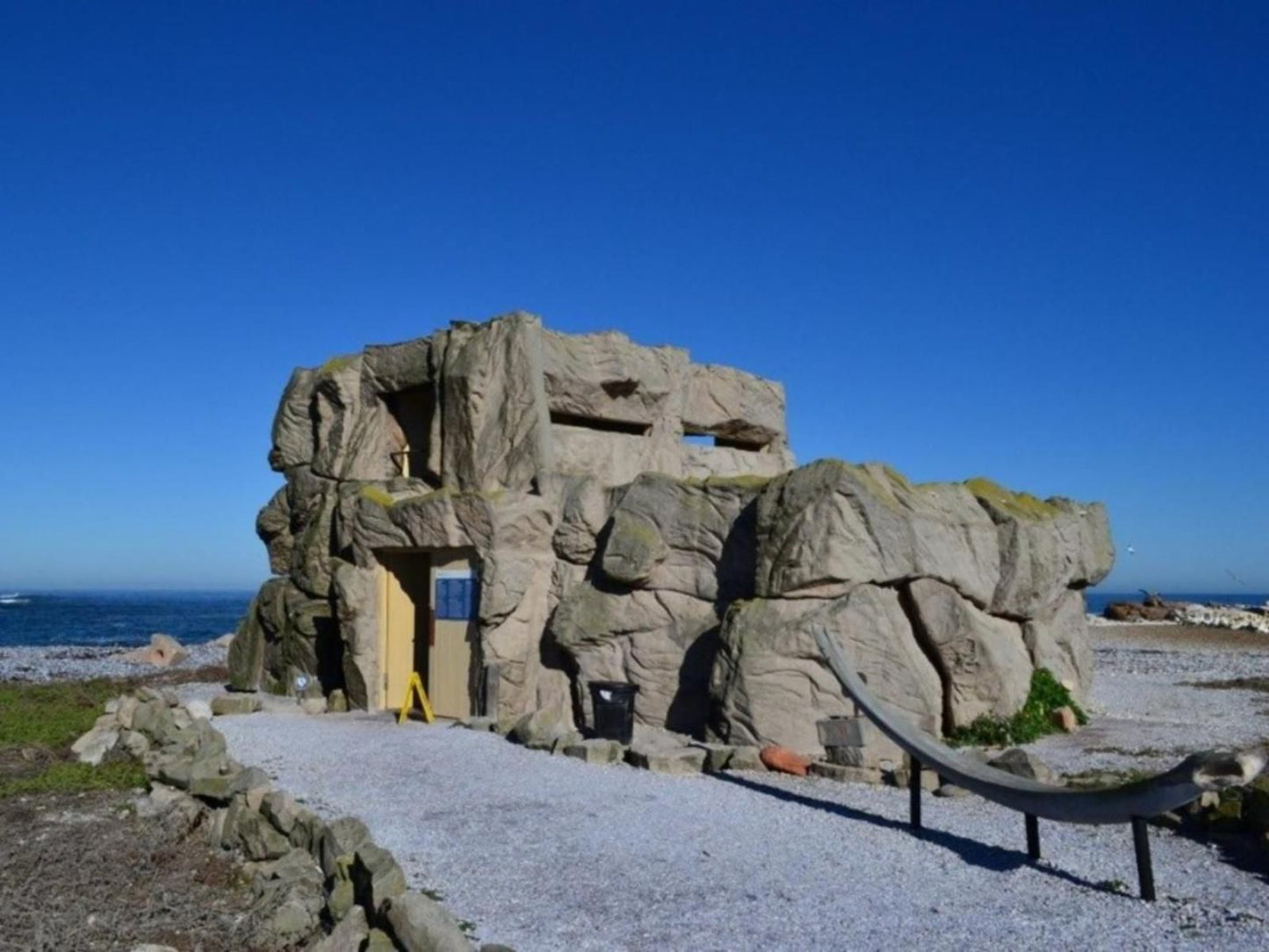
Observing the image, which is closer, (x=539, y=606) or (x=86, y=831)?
(x=86, y=831)

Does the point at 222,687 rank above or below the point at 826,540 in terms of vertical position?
below

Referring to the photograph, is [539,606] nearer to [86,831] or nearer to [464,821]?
[464,821]

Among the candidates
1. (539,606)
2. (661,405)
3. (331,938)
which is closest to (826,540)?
(539,606)

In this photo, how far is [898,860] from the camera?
8781mm

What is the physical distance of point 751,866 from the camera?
28.3ft

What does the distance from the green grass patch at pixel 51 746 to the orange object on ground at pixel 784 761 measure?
6.81m

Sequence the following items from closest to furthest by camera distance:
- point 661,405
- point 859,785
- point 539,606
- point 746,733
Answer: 1. point 859,785
2. point 746,733
3. point 539,606
4. point 661,405

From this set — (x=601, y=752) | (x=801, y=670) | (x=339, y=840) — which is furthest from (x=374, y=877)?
(x=801, y=670)

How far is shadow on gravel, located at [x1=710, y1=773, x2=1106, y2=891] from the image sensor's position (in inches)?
335

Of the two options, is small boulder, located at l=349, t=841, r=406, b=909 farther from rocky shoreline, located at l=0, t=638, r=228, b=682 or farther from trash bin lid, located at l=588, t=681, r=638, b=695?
rocky shoreline, located at l=0, t=638, r=228, b=682

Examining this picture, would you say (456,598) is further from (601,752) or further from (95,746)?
(95,746)

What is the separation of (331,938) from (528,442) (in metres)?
11.1

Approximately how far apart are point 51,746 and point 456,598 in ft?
19.1

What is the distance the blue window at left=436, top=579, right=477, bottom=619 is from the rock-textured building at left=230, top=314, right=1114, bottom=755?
0.05 metres
